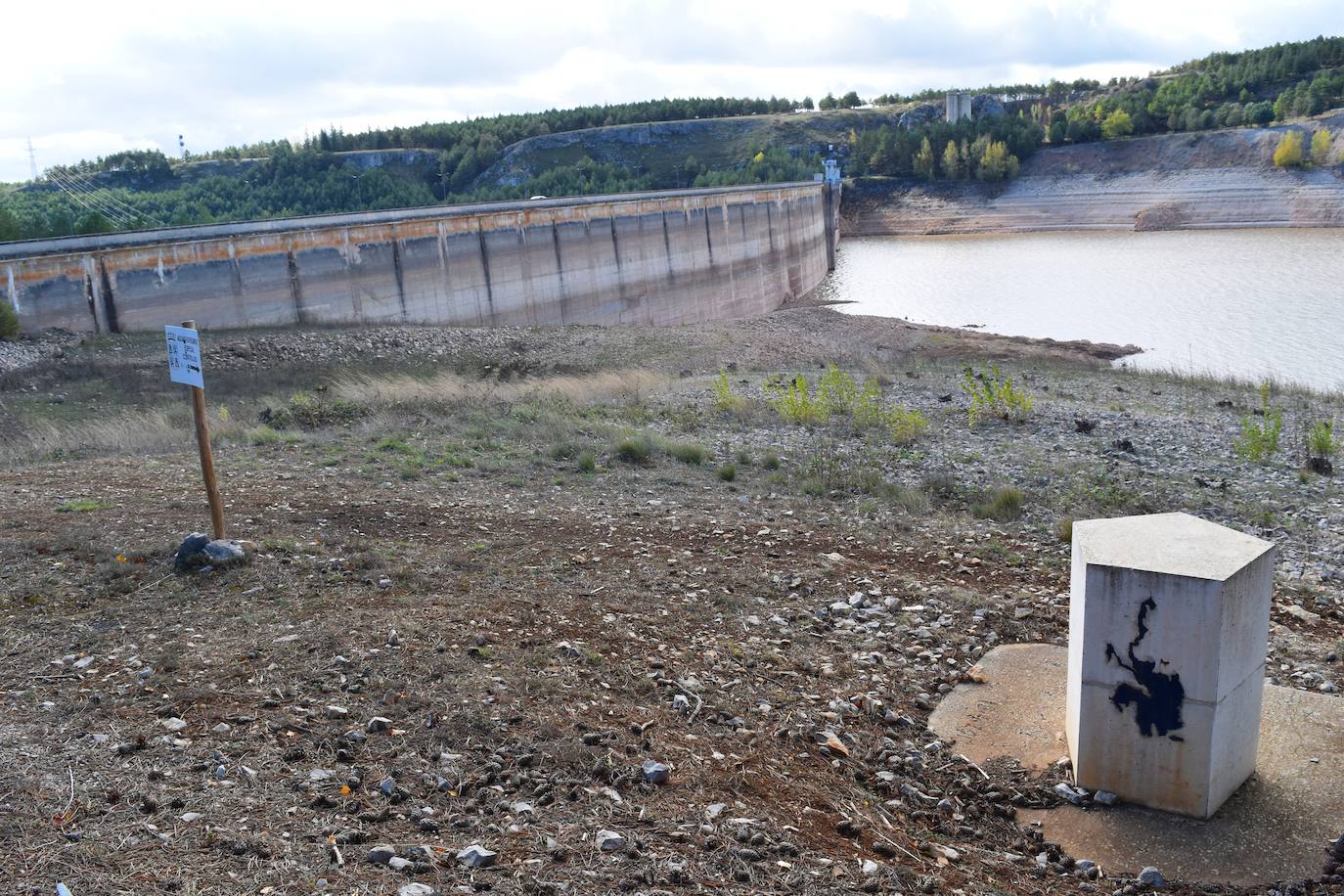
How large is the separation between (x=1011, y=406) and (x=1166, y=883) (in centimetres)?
1433

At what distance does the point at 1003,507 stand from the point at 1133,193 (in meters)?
86.3

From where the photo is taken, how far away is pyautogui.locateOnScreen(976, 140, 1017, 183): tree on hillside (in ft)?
324

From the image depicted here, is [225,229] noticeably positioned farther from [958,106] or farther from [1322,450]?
[958,106]

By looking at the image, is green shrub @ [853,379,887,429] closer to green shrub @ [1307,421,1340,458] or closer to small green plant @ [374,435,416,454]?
green shrub @ [1307,421,1340,458]

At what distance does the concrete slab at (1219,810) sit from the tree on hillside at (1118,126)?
343 ft

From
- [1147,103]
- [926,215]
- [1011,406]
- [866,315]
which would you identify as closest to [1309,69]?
[1147,103]

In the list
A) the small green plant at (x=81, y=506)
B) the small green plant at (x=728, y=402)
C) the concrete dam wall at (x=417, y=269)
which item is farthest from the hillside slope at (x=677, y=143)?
the small green plant at (x=81, y=506)

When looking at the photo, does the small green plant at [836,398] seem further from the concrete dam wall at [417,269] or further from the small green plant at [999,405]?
the concrete dam wall at [417,269]

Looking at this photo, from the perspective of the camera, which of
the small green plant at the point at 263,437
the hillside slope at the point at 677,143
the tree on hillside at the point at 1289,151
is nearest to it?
the small green plant at the point at 263,437

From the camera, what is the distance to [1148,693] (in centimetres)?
596

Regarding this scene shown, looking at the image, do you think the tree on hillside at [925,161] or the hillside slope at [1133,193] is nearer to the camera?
the hillside slope at [1133,193]

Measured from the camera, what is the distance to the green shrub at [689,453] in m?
14.4

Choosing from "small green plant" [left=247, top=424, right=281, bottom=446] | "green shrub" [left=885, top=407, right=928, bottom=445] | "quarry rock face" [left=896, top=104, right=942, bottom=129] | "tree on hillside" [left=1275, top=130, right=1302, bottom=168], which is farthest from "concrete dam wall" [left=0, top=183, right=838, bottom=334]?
"quarry rock face" [left=896, top=104, right=942, bottom=129]

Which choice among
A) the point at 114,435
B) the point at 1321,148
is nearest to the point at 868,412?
the point at 114,435
